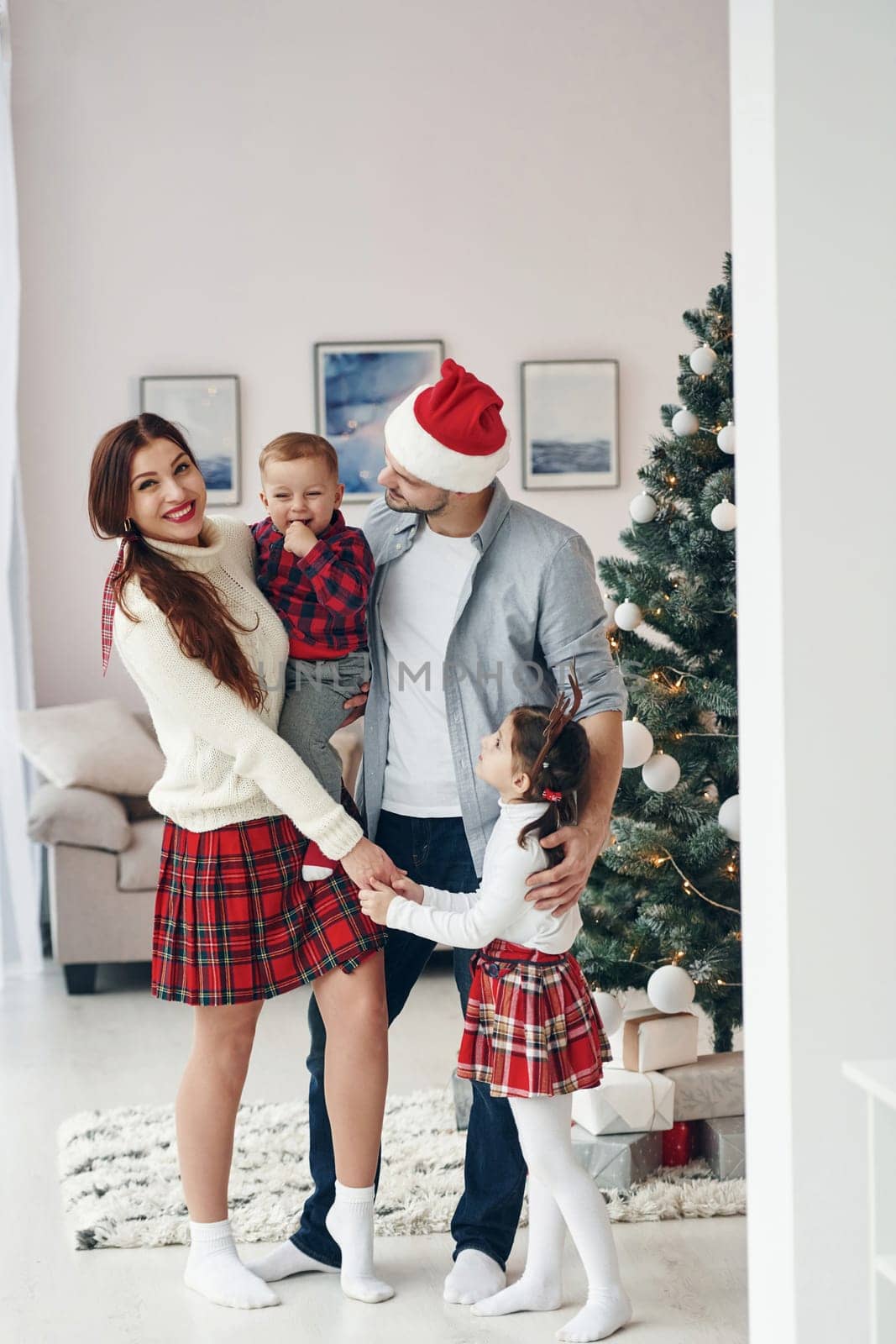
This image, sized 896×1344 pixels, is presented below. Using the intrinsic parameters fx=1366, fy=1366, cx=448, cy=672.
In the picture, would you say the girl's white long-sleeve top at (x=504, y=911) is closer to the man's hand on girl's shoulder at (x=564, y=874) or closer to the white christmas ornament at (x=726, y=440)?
the man's hand on girl's shoulder at (x=564, y=874)

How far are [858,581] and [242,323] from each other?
13.5ft

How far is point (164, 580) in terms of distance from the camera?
6.66 ft

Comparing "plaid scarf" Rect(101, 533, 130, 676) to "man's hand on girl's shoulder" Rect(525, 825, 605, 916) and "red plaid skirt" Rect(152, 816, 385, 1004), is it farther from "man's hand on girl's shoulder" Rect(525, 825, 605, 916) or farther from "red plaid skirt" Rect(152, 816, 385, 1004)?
"man's hand on girl's shoulder" Rect(525, 825, 605, 916)

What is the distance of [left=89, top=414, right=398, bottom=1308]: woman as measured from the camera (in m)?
2.04

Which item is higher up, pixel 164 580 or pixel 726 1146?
pixel 164 580

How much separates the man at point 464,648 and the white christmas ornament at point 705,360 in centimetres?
62

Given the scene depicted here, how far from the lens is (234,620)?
208 centimetres

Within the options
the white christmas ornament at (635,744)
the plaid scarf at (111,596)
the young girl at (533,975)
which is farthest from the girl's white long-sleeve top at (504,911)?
the plaid scarf at (111,596)

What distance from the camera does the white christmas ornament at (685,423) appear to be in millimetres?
2623

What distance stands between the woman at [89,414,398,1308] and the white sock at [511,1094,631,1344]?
273 mm

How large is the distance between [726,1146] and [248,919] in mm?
1116

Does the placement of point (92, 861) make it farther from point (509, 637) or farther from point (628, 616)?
point (509, 637)

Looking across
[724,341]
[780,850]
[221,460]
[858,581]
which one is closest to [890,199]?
[858,581]

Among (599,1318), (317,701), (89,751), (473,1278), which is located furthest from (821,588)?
(89,751)
